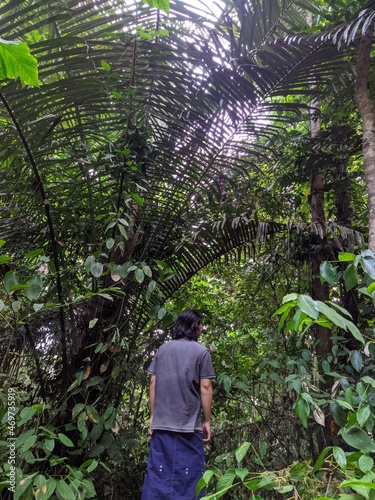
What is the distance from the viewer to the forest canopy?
182 centimetres

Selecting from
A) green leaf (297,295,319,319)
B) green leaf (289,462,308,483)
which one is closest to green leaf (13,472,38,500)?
green leaf (289,462,308,483)

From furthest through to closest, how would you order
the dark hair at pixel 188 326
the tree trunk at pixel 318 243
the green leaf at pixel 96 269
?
the tree trunk at pixel 318 243
the dark hair at pixel 188 326
the green leaf at pixel 96 269

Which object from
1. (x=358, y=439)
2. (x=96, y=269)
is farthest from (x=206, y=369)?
(x=358, y=439)

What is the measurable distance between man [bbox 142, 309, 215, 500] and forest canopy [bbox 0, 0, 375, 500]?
200 millimetres

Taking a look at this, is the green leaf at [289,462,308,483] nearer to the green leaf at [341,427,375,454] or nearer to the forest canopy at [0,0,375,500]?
the green leaf at [341,427,375,454]

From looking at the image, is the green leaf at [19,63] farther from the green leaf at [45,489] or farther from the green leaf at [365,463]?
the green leaf at [45,489]

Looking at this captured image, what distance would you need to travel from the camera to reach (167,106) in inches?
88.0

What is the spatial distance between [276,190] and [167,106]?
148 centimetres

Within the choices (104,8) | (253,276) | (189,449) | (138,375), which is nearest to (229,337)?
(253,276)

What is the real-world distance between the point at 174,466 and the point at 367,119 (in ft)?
6.53

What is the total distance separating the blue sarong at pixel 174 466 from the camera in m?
1.78

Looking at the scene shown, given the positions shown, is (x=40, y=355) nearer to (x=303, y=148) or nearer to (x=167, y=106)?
(x=167, y=106)

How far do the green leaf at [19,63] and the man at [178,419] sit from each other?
1486 mm

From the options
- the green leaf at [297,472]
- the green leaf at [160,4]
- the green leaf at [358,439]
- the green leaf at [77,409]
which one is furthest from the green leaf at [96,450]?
the green leaf at [160,4]
